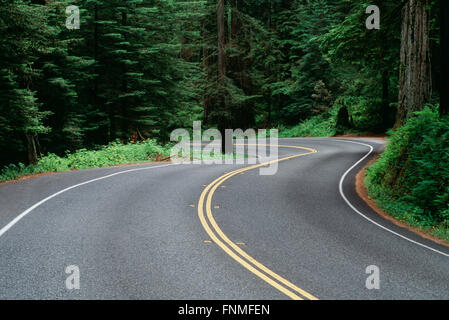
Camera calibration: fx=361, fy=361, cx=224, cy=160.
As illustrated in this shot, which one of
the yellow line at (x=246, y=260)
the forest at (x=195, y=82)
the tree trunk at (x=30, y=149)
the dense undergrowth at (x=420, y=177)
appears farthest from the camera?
the tree trunk at (x=30, y=149)

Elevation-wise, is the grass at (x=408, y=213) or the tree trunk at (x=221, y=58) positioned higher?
the tree trunk at (x=221, y=58)

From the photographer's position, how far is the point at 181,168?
59.8 ft

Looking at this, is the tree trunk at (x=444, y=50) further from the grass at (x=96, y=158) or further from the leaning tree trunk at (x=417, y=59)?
the grass at (x=96, y=158)

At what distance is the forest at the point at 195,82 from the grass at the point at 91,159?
10 cm

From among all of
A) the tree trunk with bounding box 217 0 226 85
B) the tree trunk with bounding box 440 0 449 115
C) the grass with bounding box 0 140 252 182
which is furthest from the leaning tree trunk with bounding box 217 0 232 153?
the tree trunk with bounding box 440 0 449 115

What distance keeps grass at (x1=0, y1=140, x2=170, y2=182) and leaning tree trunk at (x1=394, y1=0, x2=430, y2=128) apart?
15047 millimetres

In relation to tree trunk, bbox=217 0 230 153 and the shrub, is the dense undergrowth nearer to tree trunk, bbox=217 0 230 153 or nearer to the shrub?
the shrub

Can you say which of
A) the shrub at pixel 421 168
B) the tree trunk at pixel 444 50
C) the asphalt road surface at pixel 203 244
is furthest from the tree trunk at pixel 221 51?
the tree trunk at pixel 444 50

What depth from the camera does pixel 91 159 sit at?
20.3 meters

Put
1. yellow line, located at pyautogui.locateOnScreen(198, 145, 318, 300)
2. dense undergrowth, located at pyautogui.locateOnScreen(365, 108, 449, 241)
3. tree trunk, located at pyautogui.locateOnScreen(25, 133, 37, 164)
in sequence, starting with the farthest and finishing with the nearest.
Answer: tree trunk, located at pyautogui.locateOnScreen(25, 133, 37, 164)
dense undergrowth, located at pyautogui.locateOnScreen(365, 108, 449, 241)
yellow line, located at pyautogui.locateOnScreen(198, 145, 318, 300)

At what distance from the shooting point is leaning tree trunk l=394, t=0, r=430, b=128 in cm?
1370

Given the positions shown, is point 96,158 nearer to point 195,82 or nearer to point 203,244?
point 195,82

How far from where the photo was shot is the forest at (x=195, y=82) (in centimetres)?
1223
